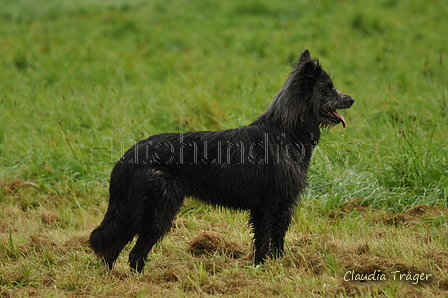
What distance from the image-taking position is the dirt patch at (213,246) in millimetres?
4669

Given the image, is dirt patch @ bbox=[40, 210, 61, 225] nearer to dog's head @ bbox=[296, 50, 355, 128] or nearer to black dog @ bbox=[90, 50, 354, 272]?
Result: black dog @ bbox=[90, 50, 354, 272]

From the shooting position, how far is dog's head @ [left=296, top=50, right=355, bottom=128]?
4316 millimetres

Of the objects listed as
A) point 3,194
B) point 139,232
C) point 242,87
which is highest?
point 242,87

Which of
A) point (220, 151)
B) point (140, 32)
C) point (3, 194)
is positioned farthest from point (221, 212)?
point (140, 32)

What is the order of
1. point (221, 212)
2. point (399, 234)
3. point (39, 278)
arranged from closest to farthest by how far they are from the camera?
point (39, 278)
point (399, 234)
point (221, 212)

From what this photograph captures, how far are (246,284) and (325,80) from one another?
184cm

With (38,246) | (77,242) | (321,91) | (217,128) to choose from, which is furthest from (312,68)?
(217,128)

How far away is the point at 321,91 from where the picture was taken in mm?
4418

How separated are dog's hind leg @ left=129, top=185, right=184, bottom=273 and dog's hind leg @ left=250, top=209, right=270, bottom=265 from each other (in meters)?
0.71

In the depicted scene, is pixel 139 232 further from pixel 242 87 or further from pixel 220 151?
pixel 242 87

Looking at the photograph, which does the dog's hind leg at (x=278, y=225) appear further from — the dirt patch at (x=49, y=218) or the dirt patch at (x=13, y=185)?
the dirt patch at (x=13, y=185)

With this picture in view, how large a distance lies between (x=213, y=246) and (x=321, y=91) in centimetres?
170

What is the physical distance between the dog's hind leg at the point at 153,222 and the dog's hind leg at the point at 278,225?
2.62 ft

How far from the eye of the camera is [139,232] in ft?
13.6
